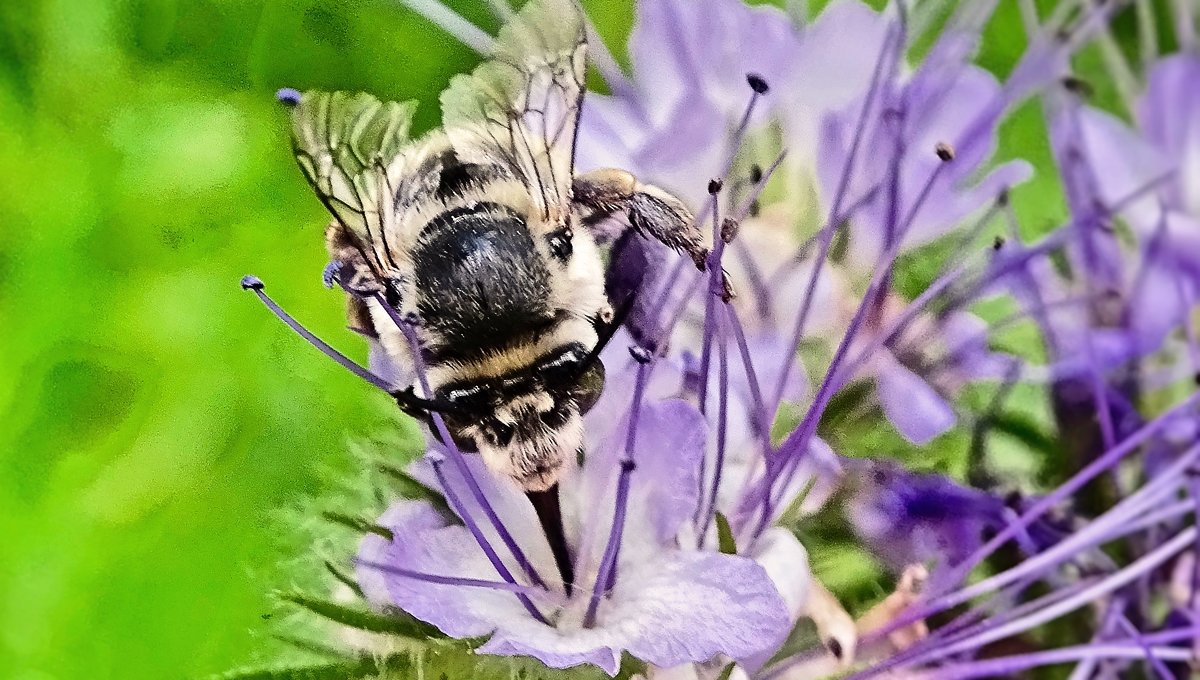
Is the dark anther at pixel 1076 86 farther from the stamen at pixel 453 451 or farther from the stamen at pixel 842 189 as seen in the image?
the stamen at pixel 453 451

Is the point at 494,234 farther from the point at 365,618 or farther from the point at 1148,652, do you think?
the point at 1148,652

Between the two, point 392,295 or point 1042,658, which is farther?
point 1042,658

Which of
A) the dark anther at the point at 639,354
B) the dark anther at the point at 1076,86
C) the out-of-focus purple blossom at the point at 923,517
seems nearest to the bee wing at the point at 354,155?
the dark anther at the point at 639,354

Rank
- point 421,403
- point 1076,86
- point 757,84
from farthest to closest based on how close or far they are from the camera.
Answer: point 1076,86, point 757,84, point 421,403

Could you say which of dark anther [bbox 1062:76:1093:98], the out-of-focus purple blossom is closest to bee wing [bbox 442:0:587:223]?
the out-of-focus purple blossom

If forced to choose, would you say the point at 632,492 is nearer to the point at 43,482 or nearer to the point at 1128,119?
the point at 43,482

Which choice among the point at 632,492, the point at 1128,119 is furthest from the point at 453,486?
the point at 1128,119

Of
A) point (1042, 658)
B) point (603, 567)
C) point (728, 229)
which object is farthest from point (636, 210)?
point (1042, 658)

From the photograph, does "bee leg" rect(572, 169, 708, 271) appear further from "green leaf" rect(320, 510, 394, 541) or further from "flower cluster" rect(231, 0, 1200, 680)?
"green leaf" rect(320, 510, 394, 541)
